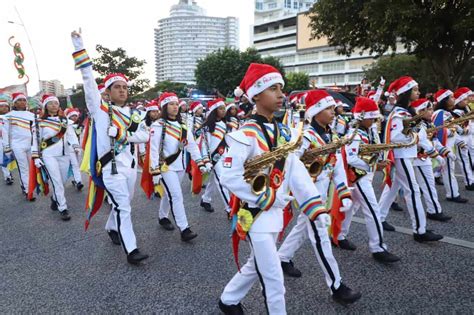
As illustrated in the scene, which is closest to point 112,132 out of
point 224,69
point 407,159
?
point 407,159

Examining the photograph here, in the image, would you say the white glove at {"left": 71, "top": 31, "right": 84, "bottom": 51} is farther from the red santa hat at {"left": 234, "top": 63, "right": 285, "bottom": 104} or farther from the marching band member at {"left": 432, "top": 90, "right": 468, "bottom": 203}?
the marching band member at {"left": 432, "top": 90, "right": 468, "bottom": 203}

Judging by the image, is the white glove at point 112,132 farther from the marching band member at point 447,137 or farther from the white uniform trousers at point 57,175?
the marching band member at point 447,137

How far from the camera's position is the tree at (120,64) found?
3534 centimetres

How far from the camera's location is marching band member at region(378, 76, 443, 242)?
185 inches

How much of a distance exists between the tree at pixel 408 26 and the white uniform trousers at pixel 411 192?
409 inches

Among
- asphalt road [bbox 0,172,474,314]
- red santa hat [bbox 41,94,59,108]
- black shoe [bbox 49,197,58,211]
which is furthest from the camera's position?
red santa hat [bbox 41,94,59,108]

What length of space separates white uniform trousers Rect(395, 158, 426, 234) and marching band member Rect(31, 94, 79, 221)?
17.5 feet

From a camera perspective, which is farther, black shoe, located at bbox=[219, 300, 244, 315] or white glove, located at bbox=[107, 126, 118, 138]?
white glove, located at bbox=[107, 126, 118, 138]

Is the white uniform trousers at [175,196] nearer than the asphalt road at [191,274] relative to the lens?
No

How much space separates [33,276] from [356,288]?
11.4ft

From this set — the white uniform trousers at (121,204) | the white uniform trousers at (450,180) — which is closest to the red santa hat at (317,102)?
the white uniform trousers at (121,204)

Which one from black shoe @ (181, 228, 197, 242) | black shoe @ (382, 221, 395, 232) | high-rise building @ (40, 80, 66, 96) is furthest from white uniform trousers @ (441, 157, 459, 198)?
high-rise building @ (40, 80, 66, 96)

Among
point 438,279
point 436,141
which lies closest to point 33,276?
point 438,279

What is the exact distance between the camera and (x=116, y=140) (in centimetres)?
461
